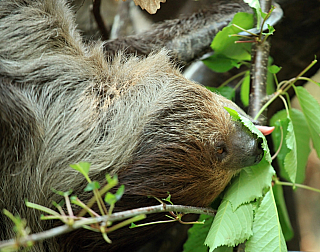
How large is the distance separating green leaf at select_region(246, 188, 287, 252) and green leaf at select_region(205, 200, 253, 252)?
0.05 metres

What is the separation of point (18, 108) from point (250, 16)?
5.50 feet

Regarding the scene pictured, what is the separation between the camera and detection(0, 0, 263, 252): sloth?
1818 mm

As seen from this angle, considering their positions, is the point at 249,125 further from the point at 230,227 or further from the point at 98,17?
the point at 98,17

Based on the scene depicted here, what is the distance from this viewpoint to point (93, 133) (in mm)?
1844

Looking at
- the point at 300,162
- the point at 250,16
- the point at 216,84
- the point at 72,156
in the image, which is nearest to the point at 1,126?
the point at 72,156

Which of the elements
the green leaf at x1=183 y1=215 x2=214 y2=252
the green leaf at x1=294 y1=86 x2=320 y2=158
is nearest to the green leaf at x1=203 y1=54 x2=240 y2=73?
the green leaf at x1=294 y1=86 x2=320 y2=158

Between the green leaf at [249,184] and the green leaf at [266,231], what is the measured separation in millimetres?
68

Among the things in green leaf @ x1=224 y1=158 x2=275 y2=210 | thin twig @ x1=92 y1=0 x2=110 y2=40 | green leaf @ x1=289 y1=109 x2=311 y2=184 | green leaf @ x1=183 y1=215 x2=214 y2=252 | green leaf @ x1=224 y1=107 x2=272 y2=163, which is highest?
thin twig @ x1=92 y1=0 x2=110 y2=40

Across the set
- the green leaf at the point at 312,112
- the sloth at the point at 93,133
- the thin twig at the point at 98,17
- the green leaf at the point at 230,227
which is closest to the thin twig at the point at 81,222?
the green leaf at the point at 230,227

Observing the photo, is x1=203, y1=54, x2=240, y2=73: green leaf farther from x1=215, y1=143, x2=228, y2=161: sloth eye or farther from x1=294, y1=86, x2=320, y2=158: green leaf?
x1=215, y1=143, x2=228, y2=161: sloth eye

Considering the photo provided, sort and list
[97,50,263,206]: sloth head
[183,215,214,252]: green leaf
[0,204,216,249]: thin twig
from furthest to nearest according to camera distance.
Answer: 1. [183,215,214,252]: green leaf
2. [97,50,263,206]: sloth head
3. [0,204,216,249]: thin twig

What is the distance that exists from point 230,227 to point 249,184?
0.29 m

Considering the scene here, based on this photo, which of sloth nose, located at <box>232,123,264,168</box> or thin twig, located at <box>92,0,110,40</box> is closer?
sloth nose, located at <box>232,123,264,168</box>

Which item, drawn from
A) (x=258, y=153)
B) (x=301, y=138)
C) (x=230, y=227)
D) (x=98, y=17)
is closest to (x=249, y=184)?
(x=258, y=153)
